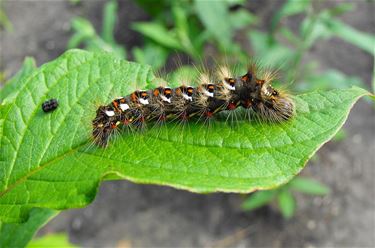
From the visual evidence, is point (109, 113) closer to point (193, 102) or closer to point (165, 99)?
point (165, 99)

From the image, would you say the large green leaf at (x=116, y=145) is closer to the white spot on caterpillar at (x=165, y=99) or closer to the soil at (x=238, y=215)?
the white spot on caterpillar at (x=165, y=99)

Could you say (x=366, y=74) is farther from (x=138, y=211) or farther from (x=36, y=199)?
(x=36, y=199)

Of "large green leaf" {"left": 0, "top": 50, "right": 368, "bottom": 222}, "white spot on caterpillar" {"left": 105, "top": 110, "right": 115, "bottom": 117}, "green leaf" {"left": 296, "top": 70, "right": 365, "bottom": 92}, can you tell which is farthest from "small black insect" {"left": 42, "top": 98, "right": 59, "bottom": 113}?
"green leaf" {"left": 296, "top": 70, "right": 365, "bottom": 92}

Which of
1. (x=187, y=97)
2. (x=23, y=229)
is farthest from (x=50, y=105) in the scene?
(x=187, y=97)

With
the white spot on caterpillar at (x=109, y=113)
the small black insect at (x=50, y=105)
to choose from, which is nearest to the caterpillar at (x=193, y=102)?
the white spot on caterpillar at (x=109, y=113)

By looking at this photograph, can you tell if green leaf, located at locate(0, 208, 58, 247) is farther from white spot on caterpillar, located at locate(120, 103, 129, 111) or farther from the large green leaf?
white spot on caterpillar, located at locate(120, 103, 129, 111)
